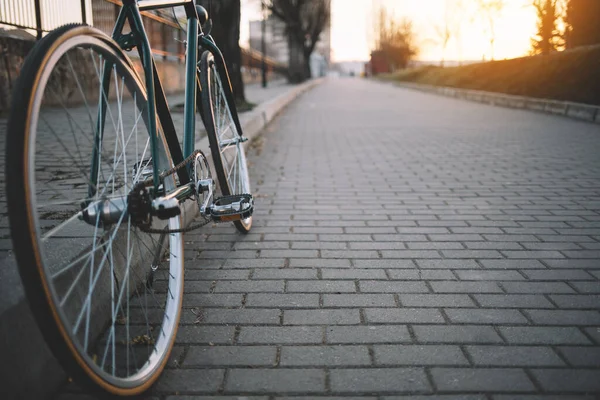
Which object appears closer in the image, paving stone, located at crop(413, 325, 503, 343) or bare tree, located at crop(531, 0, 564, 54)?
paving stone, located at crop(413, 325, 503, 343)

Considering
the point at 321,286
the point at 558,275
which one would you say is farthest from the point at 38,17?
the point at 558,275

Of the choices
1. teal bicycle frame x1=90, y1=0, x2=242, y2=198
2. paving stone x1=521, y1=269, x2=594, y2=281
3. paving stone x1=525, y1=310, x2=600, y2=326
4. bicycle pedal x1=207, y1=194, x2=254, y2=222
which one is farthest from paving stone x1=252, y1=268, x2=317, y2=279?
paving stone x1=521, y1=269, x2=594, y2=281

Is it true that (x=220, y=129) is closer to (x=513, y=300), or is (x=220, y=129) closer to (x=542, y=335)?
(x=513, y=300)

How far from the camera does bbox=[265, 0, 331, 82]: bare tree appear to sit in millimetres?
35375

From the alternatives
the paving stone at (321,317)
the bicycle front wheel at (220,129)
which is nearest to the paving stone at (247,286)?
the paving stone at (321,317)

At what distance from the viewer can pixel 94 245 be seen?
1.77 m

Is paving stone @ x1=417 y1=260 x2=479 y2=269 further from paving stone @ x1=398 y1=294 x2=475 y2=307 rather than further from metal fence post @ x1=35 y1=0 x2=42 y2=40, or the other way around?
metal fence post @ x1=35 y1=0 x2=42 y2=40

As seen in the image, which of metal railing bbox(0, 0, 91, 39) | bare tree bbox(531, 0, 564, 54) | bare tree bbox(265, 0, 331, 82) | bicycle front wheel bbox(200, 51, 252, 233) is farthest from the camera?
bare tree bbox(265, 0, 331, 82)

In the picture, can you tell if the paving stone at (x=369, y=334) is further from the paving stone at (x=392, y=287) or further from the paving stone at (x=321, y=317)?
the paving stone at (x=392, y=287)

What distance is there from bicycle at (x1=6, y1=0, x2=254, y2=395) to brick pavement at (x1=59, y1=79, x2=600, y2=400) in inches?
9.6

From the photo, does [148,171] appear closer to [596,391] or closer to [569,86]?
[596,391]

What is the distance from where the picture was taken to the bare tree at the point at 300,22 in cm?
3538

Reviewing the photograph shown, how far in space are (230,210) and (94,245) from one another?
Answer: 3.22 feet

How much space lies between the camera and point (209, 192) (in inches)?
106
